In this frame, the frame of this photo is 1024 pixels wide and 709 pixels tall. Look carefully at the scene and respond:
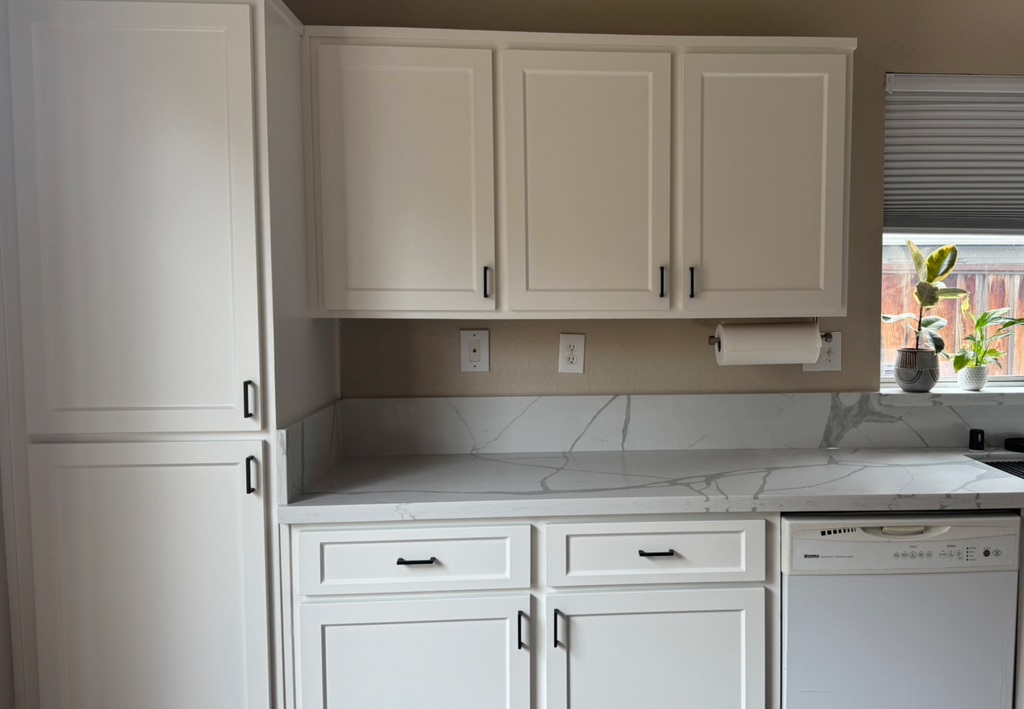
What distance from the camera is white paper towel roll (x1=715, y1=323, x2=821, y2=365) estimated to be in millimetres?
1876

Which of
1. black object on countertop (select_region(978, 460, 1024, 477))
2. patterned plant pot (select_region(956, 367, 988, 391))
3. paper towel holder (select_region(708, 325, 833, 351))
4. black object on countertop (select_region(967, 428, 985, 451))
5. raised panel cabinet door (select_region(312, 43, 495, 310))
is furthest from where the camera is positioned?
patterned plant pot (select_region(956, 367, 988, 391))

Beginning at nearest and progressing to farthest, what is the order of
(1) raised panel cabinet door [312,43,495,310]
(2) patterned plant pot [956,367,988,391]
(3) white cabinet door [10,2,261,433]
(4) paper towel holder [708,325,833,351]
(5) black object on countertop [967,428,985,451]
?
(3) white cabinet door [10,2,261,433], (1) raised panel cabinet door [312,43,495,310], (4) paper towel holder [708,325,833,351], (5) black object on countertop [967,428,985,451], (2) patterned plant pot [956,367,988,391]

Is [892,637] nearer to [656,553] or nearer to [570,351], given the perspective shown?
[656,553]

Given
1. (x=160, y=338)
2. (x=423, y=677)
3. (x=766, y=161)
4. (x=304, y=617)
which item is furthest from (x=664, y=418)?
(x=160, y=338)

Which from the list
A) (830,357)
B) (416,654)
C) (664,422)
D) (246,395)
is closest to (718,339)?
(664,422)

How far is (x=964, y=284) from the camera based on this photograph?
2242 mm

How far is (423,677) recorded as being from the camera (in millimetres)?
1518

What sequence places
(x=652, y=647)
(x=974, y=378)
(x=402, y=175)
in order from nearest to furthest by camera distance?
1. (x=652, y=647)
2. (x=402, y=175)
3. (x=974, y=378)

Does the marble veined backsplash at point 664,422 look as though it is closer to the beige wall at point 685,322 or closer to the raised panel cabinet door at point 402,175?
the beige wall at point 685,322

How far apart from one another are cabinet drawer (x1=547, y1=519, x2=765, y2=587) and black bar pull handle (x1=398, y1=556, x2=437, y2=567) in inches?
11.3

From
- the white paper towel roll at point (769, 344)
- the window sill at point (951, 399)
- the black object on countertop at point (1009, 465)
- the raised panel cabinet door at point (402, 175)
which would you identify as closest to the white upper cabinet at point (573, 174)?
the raised panel cabinet door at point (402, 175)

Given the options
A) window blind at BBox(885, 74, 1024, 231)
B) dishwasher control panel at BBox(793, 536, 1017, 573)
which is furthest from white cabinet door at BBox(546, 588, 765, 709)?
window blind at BBox(885, 74, 1024, 231)

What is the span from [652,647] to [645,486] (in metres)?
0.39

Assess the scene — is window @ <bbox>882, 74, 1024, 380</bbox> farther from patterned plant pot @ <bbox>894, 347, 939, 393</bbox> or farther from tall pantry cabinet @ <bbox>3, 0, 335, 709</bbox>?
tall pantry cabinet @ <bbox>3, 0, 335, 709</bbox>
